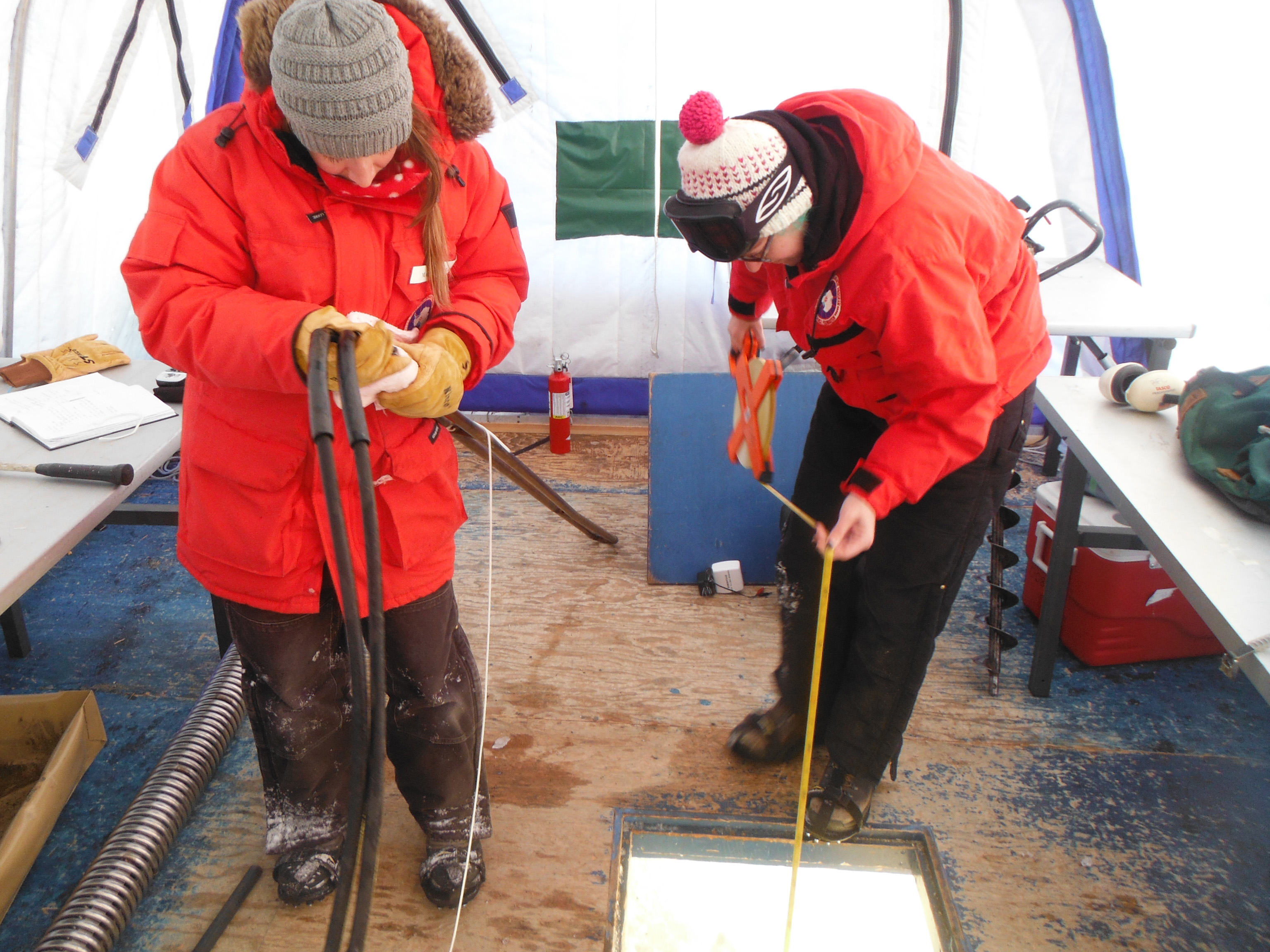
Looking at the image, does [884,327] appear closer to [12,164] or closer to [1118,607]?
[1118,607]

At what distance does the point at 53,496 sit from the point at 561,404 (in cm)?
191

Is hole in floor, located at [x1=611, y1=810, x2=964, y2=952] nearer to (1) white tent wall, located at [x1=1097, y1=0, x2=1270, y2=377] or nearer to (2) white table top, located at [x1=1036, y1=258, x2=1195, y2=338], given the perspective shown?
(2) white table top, located at [x1=1036, y1=258, x2=1195, y2=338]

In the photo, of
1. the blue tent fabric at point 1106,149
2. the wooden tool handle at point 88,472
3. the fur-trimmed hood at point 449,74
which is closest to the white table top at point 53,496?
the wooden tool handle at point 88,472

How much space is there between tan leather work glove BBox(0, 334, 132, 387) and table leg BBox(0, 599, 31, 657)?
579 mm

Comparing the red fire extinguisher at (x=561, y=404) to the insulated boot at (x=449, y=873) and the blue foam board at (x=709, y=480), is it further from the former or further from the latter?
the insulated boot at (x=449, y=873)

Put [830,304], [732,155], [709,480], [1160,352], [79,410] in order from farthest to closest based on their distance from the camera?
1. [709,480]
2. [1160,352]
3. [79,410]
4. [830,304]
5. [732,155]

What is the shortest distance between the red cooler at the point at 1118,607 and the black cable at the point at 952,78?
1364mm

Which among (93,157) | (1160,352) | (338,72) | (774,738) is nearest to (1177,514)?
(774,738)

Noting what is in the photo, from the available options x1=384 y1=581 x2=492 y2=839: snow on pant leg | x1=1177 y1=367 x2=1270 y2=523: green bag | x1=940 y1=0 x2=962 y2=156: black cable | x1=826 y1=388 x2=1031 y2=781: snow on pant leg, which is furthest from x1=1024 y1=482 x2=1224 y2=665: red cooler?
x1=384 y1=581 x2=492 y2=839: snow on pant leg

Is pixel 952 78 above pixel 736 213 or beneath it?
above

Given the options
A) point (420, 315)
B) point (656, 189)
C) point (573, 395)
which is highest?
point (656, 189)

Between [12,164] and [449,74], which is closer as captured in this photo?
[449,74]

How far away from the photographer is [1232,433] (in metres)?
1.56

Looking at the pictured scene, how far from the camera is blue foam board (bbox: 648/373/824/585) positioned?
2479 millimetres
